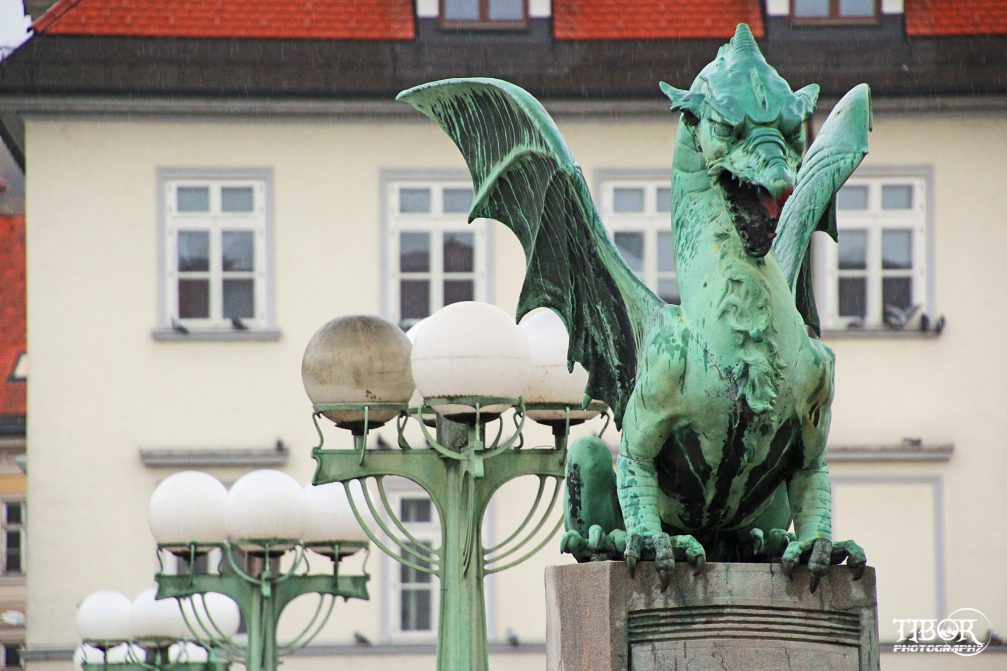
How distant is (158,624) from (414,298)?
9078mm

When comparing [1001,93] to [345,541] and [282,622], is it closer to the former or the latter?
[282,622]

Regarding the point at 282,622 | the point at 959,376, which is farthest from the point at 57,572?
the point at 959,376

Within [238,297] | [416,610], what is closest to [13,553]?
[238,297]

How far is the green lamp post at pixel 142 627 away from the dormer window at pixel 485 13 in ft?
31.0

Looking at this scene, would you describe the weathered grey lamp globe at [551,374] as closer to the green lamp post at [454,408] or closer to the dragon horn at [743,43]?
the green lamp post at [454,408]

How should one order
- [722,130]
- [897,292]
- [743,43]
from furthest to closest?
[897,292] → [743,43] → [722,130]

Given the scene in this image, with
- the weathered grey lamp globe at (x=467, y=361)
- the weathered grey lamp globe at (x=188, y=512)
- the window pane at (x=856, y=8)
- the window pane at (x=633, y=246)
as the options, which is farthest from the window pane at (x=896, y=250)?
the weathered grey lamp globe at (x=467, y=361)

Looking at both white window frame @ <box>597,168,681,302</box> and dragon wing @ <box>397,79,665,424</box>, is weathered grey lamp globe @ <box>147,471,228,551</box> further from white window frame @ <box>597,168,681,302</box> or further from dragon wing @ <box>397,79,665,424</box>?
white window frame @ <box>597,168,681,302</box>

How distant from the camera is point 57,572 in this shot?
2520 cm

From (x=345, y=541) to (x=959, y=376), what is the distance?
1459 cm

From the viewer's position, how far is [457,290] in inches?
1009

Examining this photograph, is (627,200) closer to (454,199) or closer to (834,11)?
(454,199)

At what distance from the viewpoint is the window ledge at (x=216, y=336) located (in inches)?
1008

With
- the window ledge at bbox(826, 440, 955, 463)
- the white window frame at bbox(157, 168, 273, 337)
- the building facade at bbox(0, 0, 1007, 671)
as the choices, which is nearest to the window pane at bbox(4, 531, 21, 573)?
the building facade at bbox(0, 0, 1007, 671)
